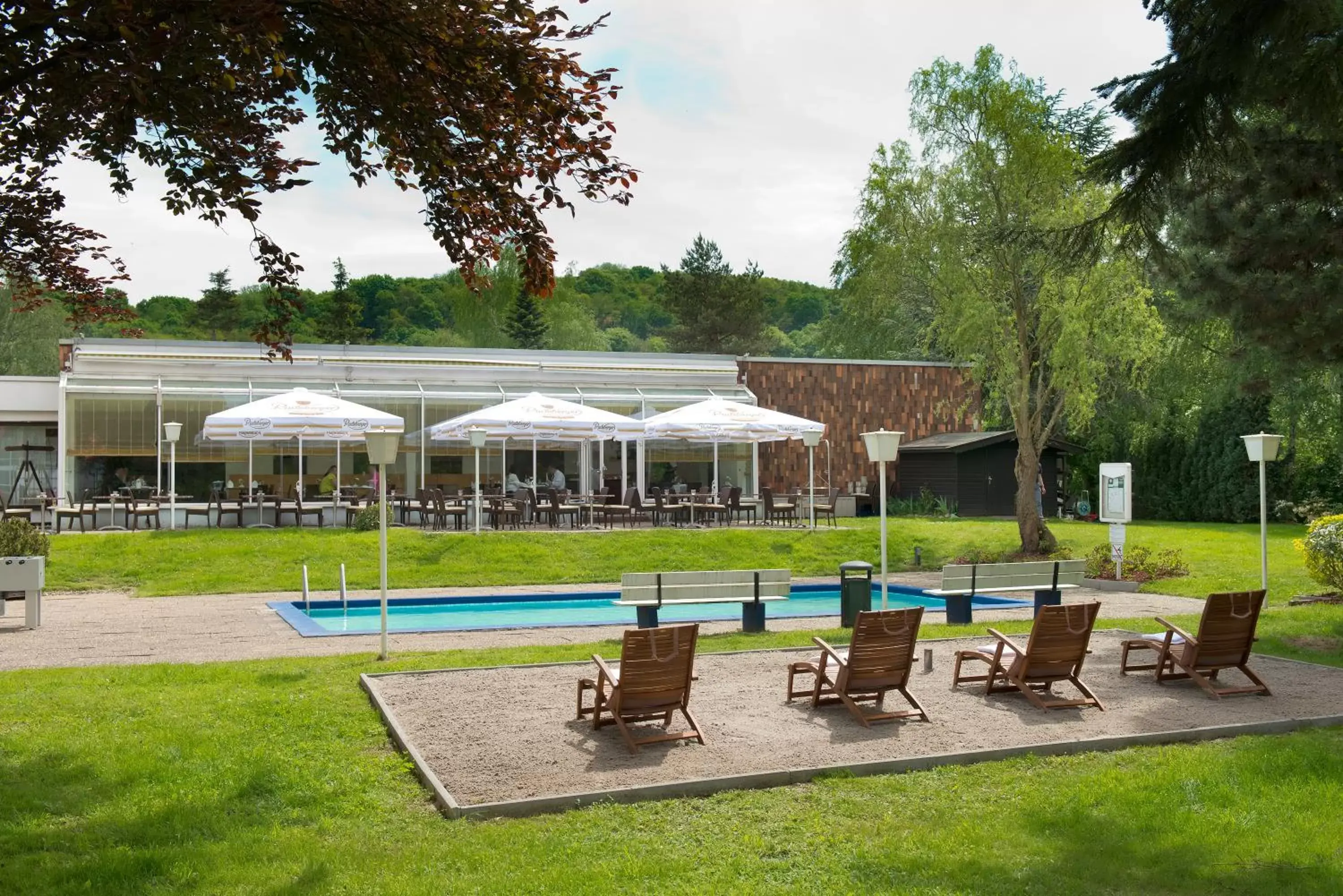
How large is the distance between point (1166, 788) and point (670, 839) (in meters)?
2.77

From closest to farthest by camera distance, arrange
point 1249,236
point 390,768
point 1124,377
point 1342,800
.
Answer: point 1342,800, point 390,768, point 1249,236, point 1124,377

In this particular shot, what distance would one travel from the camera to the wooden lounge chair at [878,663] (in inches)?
321

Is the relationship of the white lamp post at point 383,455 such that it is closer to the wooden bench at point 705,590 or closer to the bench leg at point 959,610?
the wooden bench at point 705,590

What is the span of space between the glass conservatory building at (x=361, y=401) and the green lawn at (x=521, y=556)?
540 cm

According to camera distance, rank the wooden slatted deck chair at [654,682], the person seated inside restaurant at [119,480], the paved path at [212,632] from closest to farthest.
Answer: the wooden slatted deck chair at [654,682], the paved path at [212,632], the person seated inside restaurant at [119,480]

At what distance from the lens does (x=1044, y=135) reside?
20250mm

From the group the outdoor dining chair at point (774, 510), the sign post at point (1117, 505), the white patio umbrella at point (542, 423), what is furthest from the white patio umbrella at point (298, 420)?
the sign post at point (1117, 505)

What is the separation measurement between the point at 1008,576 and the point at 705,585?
3414 mm

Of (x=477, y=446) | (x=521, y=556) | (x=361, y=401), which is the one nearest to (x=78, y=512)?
(x=477, y=446)

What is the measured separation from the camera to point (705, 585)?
12.6 meters

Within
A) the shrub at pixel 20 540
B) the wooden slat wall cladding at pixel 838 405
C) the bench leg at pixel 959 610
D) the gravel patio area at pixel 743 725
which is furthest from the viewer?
the wooden slat wall cladding at pixel 838 405

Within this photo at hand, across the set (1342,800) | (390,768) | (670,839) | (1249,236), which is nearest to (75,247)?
(390,768)

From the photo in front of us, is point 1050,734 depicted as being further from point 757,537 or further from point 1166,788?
point 757,537

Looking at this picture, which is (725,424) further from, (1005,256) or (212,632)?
(212,632)
